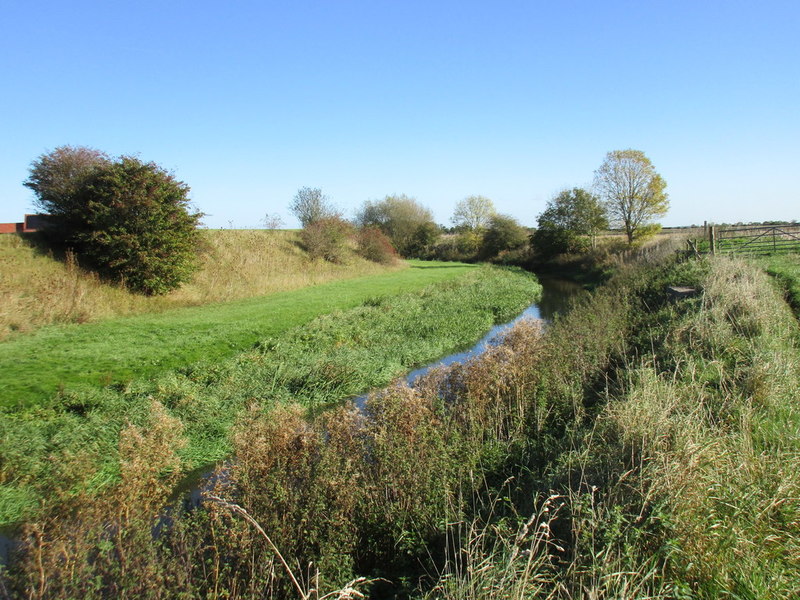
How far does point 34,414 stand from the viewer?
8016 mm

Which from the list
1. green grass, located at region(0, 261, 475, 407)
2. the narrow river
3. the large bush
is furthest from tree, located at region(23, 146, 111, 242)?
the narrow river

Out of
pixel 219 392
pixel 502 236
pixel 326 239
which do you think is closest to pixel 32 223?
pixel 219 392

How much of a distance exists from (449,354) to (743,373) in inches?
345

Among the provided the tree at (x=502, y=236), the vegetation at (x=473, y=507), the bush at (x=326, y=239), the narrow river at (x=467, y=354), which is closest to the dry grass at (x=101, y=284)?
the bush at (x=326, y=239)

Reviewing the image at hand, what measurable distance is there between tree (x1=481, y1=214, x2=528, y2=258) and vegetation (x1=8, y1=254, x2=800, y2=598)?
50.9 meters

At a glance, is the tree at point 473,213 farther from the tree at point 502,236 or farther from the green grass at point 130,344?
the green grass at point 130,344

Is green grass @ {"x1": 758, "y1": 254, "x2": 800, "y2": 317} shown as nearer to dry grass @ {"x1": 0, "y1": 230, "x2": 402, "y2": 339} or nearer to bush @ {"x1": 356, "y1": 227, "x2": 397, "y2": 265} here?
dry grass @ {"x1": 0, "y1": 230, "x2": 402, "y2": 339}

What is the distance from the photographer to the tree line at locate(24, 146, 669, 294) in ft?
58.9

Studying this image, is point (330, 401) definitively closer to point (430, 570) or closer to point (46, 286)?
point (430, 570)

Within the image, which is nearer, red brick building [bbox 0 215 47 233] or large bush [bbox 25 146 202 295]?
large bush [bbox 25 146 202 295]

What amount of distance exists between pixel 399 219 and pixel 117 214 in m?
50.1

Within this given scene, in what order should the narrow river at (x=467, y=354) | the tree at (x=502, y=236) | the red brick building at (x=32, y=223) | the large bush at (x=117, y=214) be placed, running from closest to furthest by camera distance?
the narrow river at (x=467, y=354), the large bush at (x=117, y=214), the red brick building at (x=32, y=223), the tree at (x=502, y=236)

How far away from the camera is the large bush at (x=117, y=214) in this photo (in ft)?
58.2

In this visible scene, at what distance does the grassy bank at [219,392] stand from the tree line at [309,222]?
15.8 feet
